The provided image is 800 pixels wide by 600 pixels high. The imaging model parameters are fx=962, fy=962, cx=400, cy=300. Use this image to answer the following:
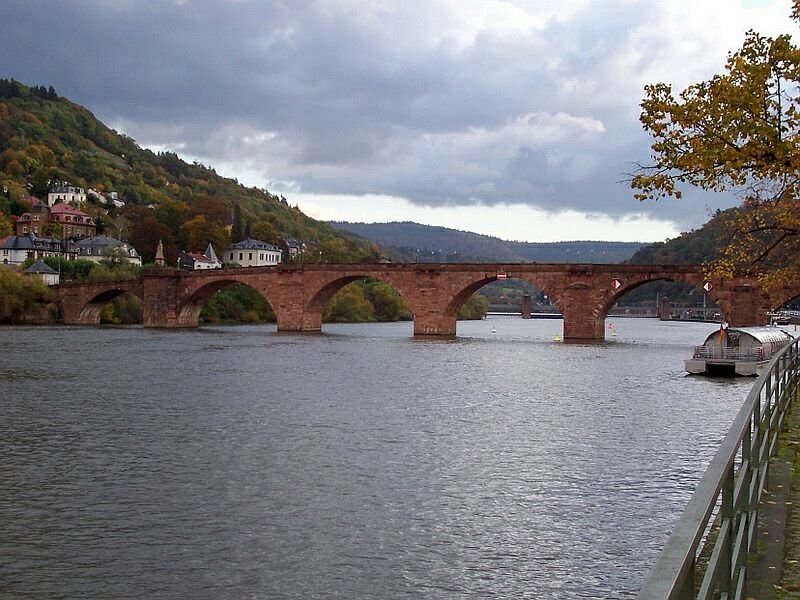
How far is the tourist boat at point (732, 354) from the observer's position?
3926 cm

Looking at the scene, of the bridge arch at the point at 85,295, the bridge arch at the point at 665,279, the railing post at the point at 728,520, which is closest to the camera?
the railing post at the point at 728,520

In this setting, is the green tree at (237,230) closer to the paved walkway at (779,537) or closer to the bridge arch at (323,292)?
the bridge arch at (323,292)

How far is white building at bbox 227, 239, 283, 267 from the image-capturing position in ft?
402

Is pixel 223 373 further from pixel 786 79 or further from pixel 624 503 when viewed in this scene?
pixel 786 79

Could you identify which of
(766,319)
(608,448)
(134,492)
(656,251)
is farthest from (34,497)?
(656,251)

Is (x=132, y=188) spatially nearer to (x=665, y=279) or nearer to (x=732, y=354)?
(x=665, y=279)

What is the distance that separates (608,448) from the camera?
19.1 metres

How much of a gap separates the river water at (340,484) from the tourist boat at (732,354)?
626cm

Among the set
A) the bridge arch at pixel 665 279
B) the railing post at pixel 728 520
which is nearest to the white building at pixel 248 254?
the bridge arch at pixel 665 279

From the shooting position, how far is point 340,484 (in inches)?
594

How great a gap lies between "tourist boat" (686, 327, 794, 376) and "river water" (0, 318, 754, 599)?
246 inches

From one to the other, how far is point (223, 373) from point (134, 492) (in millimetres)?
20875

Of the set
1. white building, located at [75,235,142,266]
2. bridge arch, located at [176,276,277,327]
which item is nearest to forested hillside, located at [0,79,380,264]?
white building, located at [75,235,142,266]

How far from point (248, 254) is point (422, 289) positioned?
58.9 meters
